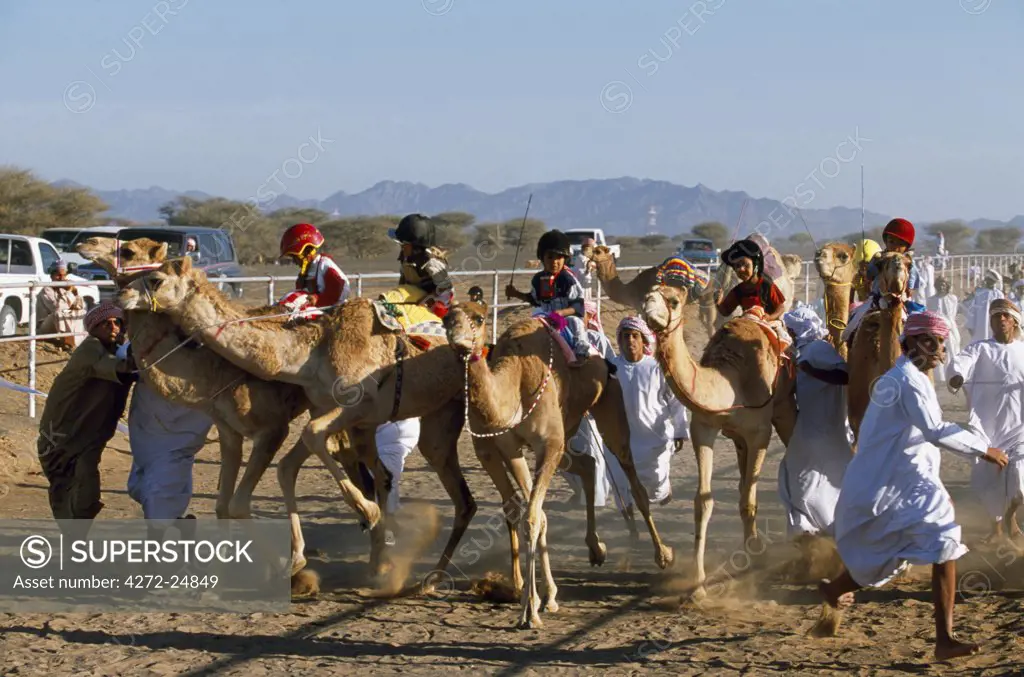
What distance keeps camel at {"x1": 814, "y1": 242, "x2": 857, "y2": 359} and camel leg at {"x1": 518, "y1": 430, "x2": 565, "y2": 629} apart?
10.4ft

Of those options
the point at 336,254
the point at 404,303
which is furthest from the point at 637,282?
the point at 336,254

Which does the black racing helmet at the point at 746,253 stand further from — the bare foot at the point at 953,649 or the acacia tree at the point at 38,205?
the acacia tree at the point at 38,205

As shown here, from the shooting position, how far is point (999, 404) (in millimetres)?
10242

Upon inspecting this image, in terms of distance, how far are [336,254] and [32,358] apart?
1827 inches

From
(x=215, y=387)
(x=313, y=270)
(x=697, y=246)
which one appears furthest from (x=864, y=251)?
(x=697, y=246)

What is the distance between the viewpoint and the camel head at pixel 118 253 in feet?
25.9

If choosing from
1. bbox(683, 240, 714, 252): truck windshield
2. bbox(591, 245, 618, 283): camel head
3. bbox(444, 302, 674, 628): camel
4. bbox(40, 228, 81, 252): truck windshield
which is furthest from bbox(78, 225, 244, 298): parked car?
bbox(683, 240, 714, 252): truck windshield

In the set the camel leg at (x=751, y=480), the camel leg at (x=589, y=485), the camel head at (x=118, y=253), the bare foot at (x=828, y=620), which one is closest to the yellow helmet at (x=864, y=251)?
the camel leg at (x=751, y=480)

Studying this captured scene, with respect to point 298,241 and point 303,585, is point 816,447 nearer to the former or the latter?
point 303,585

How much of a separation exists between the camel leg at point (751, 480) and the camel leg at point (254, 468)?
122 inches

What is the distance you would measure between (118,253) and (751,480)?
14.2 feet

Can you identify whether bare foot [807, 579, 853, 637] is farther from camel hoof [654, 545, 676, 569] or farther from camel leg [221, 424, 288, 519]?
camel leg [221, 424, 288, 519]

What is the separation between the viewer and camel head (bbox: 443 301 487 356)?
723 centimetres

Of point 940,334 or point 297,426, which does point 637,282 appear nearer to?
point 940,334
